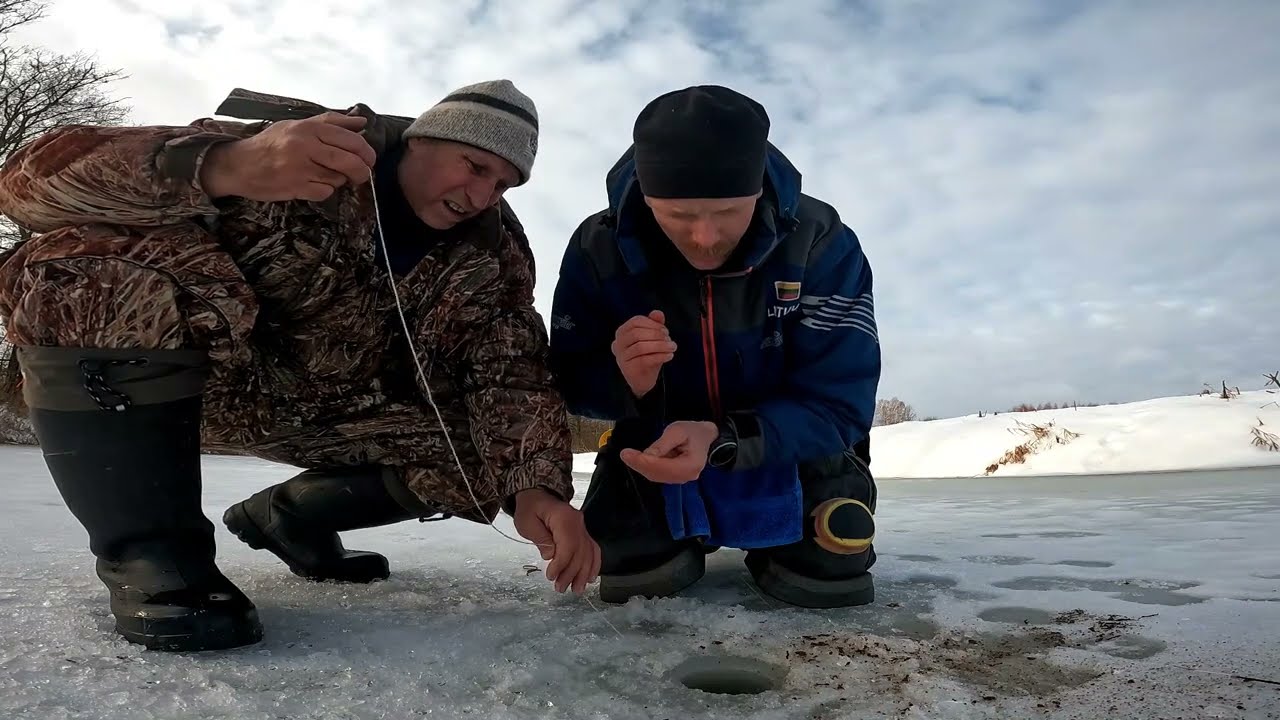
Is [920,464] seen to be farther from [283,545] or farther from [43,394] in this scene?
[43,394]

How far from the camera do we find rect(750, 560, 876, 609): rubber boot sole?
164 cm

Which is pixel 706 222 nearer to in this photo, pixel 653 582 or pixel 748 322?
pixel 748 322

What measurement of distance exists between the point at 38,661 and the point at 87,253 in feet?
2.08

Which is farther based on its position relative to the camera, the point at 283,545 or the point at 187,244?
the point at 283,545

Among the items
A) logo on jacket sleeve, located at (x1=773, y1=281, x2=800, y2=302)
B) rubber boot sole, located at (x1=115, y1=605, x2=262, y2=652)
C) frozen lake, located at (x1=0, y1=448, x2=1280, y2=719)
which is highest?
logo on jacket sleeve, located at (x1=773, y1=281, x2=800, y2=302)

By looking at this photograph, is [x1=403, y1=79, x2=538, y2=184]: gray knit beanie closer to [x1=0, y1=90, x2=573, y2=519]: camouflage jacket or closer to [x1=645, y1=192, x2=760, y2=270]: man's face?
[x1=0, y1=90, x2=573, y2=519]: camouflage jacket

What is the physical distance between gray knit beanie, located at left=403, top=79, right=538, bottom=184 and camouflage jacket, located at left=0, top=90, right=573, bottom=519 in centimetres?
11

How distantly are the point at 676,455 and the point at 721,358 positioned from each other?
1.14 ft

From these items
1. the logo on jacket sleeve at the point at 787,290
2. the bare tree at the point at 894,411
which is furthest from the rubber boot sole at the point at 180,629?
the bare tree at the point at 894,411

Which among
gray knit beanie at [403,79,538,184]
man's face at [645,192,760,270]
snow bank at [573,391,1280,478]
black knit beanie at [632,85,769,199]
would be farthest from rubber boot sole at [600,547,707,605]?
snow bank at [573,391,1280,478]

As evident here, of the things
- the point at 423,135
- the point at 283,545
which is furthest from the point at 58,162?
the point at 283,545

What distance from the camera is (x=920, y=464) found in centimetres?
777

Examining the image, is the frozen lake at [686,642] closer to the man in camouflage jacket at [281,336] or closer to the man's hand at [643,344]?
the man in camouflage jacket at [281,336]

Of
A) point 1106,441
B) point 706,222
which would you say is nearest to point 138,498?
point 706,222
